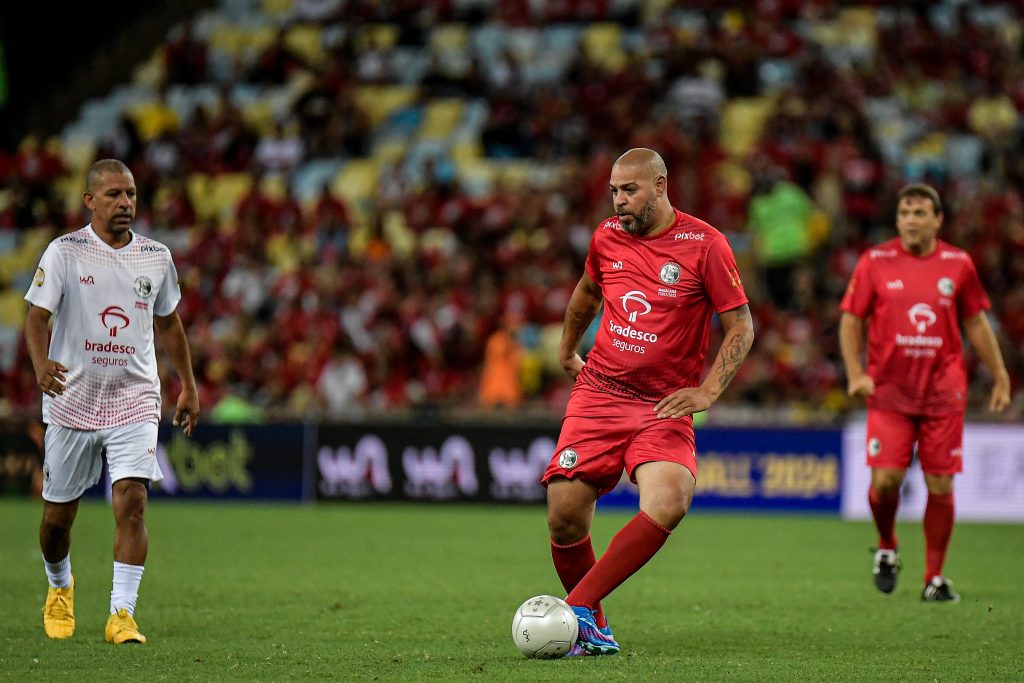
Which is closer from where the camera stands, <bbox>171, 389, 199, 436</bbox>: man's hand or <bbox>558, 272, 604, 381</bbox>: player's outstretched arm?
<bbox>558, 272, 604, 381</bbox>: player's outstretched arm

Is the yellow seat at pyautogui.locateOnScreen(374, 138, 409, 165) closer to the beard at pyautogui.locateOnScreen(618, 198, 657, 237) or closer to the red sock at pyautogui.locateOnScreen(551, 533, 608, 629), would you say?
the beard at pyautogui.locateOnScreen(618, 198, 657, 237)

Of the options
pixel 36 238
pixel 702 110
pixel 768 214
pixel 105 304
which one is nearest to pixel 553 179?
pixel 702 110

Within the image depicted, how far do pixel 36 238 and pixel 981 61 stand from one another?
47.5 ft

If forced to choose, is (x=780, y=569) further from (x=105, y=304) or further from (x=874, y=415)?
(x=105, y=304)

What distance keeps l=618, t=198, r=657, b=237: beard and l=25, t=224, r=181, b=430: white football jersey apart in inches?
95.7

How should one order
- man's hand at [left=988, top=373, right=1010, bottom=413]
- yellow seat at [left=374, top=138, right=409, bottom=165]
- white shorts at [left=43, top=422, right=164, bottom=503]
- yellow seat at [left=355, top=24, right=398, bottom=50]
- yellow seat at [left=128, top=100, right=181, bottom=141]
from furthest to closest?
1. yellow seat at [left=355, top=24, right=398, bottom=50]
2. yellow seat at [left=128, top=100, right=181, bottom=141]
3. yellow seat at [left=374, top=138, right=409, bottom=165]
4. man's hand at [left=988, top=373, right=1010, bottom=413]
5. white shorts at [left=43, top=422, right=164, bottom=503]

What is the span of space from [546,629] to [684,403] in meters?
1.18

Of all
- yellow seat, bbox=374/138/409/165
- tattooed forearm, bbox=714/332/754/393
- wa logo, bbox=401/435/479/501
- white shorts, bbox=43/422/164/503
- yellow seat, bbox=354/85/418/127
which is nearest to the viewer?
tattooed forearm, bbox=714/332/754/393

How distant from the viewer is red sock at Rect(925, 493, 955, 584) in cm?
1007

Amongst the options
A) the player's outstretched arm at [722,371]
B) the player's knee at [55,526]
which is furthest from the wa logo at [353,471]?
the player's outstretched arm at [722,371]

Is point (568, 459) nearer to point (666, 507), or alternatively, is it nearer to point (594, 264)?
point (666, 507)

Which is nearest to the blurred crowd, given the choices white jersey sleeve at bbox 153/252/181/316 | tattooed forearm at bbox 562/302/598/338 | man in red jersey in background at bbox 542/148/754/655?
tattooed forearm at bbox 562/302/598/338

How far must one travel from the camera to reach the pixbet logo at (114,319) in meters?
7.81

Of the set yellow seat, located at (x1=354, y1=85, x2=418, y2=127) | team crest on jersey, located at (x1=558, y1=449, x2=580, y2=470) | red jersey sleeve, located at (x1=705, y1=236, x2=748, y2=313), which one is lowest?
team crest on jersey, located at (x1=558, y1=449, x2=580, y2=470)
